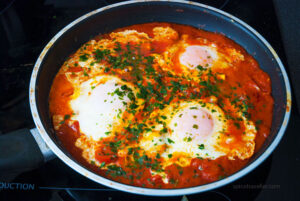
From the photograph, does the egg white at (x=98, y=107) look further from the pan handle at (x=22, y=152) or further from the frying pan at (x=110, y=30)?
the pan handle at (x=22, y=152)

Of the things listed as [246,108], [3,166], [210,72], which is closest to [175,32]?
[210,72]

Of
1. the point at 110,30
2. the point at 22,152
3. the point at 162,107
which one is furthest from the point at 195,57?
the point at 22,152

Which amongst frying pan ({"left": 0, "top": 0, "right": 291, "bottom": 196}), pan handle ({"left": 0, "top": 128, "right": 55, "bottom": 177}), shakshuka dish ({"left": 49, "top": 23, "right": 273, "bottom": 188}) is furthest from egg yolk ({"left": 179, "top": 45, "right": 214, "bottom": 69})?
pan handle ({"left": 0, "top": 128, "right": 55, "bottom": 177})

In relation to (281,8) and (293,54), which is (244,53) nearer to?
(293,54)

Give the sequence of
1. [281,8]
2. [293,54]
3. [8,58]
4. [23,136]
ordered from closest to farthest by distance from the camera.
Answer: [23,136] < [8,58] < [293,54] < [281,8]

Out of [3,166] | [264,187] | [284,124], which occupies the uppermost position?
[284,124]

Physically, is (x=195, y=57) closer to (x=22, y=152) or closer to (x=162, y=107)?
(x=162, y=107)

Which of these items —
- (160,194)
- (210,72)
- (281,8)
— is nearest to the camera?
(160,194)
